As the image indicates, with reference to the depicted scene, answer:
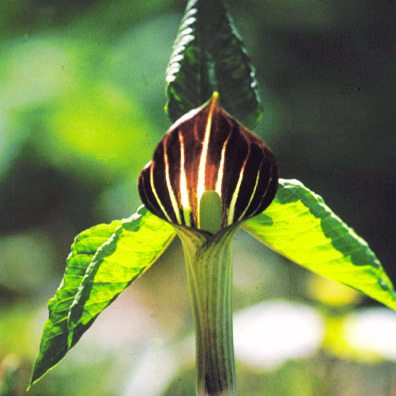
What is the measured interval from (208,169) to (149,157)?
4.69 ft

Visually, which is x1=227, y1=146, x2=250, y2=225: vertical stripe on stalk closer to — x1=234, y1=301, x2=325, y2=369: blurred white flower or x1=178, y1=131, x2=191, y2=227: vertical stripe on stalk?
x1=178, y1=131, x2=191, y2=227: vertical stripe on stalk

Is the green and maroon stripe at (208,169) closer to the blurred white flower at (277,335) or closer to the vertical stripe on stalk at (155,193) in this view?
the vertical stripe on stalk at (155,193)

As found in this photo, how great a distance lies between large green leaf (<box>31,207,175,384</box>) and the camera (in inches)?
24.8

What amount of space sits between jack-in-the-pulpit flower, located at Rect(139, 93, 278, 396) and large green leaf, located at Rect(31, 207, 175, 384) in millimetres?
49

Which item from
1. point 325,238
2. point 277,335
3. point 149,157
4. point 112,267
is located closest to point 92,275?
point 112,267

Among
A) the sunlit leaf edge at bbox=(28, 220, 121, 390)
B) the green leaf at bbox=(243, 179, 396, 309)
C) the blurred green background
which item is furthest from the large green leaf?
the blurred green background

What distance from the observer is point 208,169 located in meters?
0.60

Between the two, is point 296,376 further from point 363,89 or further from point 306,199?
point 363,89

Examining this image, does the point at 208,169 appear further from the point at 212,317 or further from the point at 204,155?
the point at 212,317

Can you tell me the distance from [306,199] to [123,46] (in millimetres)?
1789

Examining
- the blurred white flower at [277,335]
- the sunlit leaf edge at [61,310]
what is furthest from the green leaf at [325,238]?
the blurred white flower at [277,335]

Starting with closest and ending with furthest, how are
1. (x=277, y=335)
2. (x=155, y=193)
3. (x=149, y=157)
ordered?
(x=155, y=193)
(x=277, y=335)
(x=149, y=157)

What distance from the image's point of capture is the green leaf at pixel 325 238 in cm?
62

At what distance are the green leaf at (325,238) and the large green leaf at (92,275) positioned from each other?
13 centimetres
